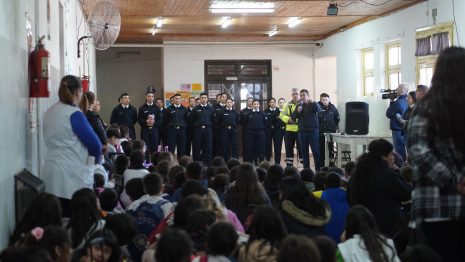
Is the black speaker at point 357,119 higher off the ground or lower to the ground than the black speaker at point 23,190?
higher

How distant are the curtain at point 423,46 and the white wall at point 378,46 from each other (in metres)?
0.30

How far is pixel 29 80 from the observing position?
16.8ft

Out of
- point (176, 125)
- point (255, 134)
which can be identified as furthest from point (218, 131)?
point (176, 125)

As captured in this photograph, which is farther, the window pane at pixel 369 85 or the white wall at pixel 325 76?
the white wall at pixel 325 76

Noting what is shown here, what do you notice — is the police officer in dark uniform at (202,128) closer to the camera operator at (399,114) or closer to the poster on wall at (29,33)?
the camera operator at (399,114)

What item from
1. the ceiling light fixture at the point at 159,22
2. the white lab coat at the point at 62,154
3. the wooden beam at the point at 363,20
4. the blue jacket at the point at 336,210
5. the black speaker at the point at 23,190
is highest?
the ceiling light fixture at the point at 159,22

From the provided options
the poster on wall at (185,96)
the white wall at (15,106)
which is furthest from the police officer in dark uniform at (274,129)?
the white wall at (15,106)

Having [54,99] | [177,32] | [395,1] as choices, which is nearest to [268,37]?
[177,32]

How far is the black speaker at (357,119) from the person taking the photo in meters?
14.1

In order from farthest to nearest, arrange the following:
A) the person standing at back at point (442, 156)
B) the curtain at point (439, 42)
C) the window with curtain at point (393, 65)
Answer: the window with curtain at point (393, 65) → the curtain at point (439, 42) → the person standing at back at point (442, 156)

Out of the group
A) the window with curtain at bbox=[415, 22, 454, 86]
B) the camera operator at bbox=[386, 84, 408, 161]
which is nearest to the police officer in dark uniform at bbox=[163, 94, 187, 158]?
the camera operator at bbox=[386, 84, 408, 161]

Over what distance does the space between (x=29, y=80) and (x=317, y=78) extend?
47.9 ft

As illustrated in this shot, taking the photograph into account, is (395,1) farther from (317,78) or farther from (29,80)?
(29,80)

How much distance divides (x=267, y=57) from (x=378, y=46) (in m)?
5.16
